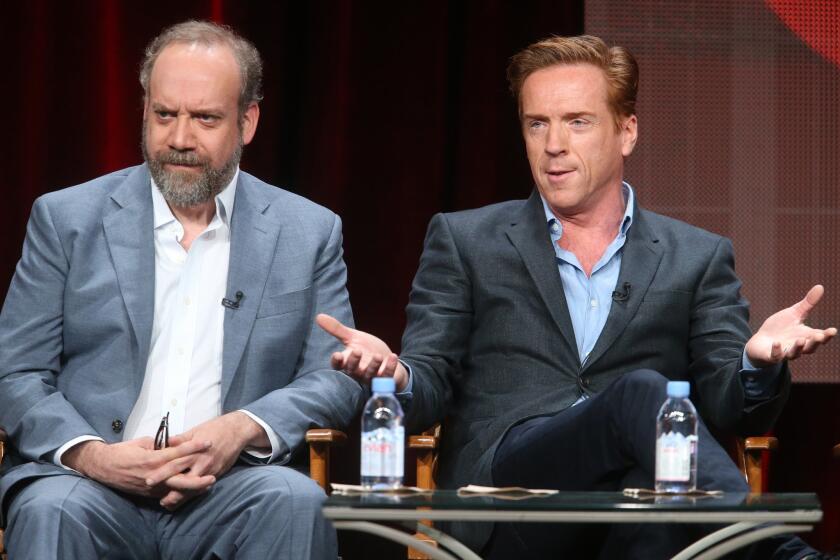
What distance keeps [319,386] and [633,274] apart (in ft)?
2.61

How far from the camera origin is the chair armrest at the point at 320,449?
9.58ft

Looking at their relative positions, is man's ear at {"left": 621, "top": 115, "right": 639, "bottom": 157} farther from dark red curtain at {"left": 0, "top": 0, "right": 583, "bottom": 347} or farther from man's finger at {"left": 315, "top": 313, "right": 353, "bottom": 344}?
man's finger at {"left": 315, "top": 313, "right": 353, "bottom": 344}

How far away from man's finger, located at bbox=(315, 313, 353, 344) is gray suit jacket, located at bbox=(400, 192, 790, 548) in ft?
Result: 1.11

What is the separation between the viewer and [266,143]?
4102mm

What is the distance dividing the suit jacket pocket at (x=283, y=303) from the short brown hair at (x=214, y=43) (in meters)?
0.48

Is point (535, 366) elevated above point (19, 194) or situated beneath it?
situated beneath

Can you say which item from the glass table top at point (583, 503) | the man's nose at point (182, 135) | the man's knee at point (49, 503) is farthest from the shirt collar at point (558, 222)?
the man's knee at point (49, 503)

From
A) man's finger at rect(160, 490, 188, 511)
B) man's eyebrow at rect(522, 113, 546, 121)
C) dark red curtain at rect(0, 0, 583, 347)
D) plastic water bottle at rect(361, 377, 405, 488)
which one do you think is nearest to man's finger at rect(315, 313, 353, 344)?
plastic water bottle at rect(361, 377, 405, 488)

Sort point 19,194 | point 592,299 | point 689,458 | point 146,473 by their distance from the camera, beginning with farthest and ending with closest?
point 19,194 → point 592,299 → point 146,473 → point 689,458

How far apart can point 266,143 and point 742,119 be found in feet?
4.92

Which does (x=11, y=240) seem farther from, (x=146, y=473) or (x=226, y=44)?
(x=146, y=473)

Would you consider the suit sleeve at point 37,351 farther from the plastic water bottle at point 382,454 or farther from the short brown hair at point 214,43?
the plastic water bottle at point 382,454

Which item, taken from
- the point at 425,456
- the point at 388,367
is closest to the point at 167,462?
the point at 388,367

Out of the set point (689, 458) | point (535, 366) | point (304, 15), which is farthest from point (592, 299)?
point (304, 15)
